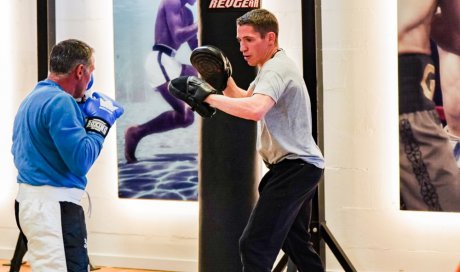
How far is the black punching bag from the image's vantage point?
14.7ft

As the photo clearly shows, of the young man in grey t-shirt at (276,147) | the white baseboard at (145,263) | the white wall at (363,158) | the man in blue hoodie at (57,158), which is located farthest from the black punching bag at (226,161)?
the man in blue hoodie at (57,158)

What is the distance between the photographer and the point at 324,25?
5238mm

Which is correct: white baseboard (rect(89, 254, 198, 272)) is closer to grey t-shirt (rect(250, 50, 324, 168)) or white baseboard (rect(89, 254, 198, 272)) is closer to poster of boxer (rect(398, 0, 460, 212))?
poster of boxer (rect(398, 0, 460, 212))

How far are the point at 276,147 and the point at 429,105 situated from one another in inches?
61.5

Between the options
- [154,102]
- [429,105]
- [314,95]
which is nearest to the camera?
[314,95]

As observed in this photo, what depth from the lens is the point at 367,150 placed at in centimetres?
517

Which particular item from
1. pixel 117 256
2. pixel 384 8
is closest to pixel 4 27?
pixel 117 256

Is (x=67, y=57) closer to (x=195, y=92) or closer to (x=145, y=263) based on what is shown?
(x=195, y=92)

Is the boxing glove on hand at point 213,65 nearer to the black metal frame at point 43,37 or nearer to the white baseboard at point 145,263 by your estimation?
the black metal frame at point 43,37

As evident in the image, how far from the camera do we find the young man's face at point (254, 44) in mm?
3859

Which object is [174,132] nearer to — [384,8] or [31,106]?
[384,8]

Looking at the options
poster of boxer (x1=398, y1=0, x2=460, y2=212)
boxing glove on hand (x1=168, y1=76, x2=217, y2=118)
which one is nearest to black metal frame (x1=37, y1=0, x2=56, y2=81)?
boxing glove on hand (x1=168, y1=76, x2=217, y2=118)

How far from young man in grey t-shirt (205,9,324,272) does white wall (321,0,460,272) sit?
4.30 feet

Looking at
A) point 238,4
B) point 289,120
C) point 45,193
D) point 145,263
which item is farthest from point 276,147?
point 145,263
